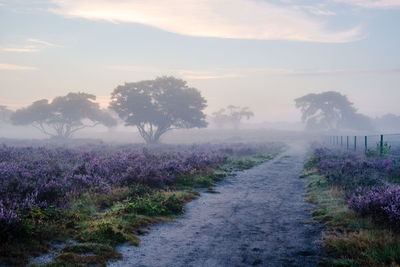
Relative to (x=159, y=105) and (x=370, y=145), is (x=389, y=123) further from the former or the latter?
(x=159, y=105)

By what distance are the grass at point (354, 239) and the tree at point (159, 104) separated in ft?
139

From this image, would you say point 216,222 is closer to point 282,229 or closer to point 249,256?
point 282,229

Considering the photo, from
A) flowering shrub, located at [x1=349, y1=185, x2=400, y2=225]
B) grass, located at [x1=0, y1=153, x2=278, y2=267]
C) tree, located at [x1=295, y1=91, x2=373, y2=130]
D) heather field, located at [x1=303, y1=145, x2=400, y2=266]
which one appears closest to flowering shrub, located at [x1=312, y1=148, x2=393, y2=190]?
heather field, located at [x1=303, y1=145, x2=400, y2=266]

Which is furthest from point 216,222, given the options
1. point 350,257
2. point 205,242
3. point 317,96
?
point 317,96

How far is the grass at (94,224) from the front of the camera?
215 inches

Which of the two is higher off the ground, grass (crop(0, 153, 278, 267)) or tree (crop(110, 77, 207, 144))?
tree (crop(110, 77, 207, 144))

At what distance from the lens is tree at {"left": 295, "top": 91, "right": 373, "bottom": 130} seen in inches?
3851

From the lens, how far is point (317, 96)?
98.9 metres

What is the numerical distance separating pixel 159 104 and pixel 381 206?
4587cm

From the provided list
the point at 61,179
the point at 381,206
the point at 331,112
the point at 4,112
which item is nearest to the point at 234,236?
the point at 381,206

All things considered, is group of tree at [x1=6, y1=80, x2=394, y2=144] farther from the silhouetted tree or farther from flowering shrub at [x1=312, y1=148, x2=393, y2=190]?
the silhouetted tree

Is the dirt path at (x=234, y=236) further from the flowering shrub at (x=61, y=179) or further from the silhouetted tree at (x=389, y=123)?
the silhouetted tree at (x=389, y=123)

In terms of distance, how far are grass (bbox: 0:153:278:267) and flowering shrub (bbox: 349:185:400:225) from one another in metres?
4.97

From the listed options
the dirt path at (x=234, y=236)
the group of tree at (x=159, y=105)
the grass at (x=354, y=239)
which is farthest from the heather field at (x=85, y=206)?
the group of tree at (x=159, y=105)
